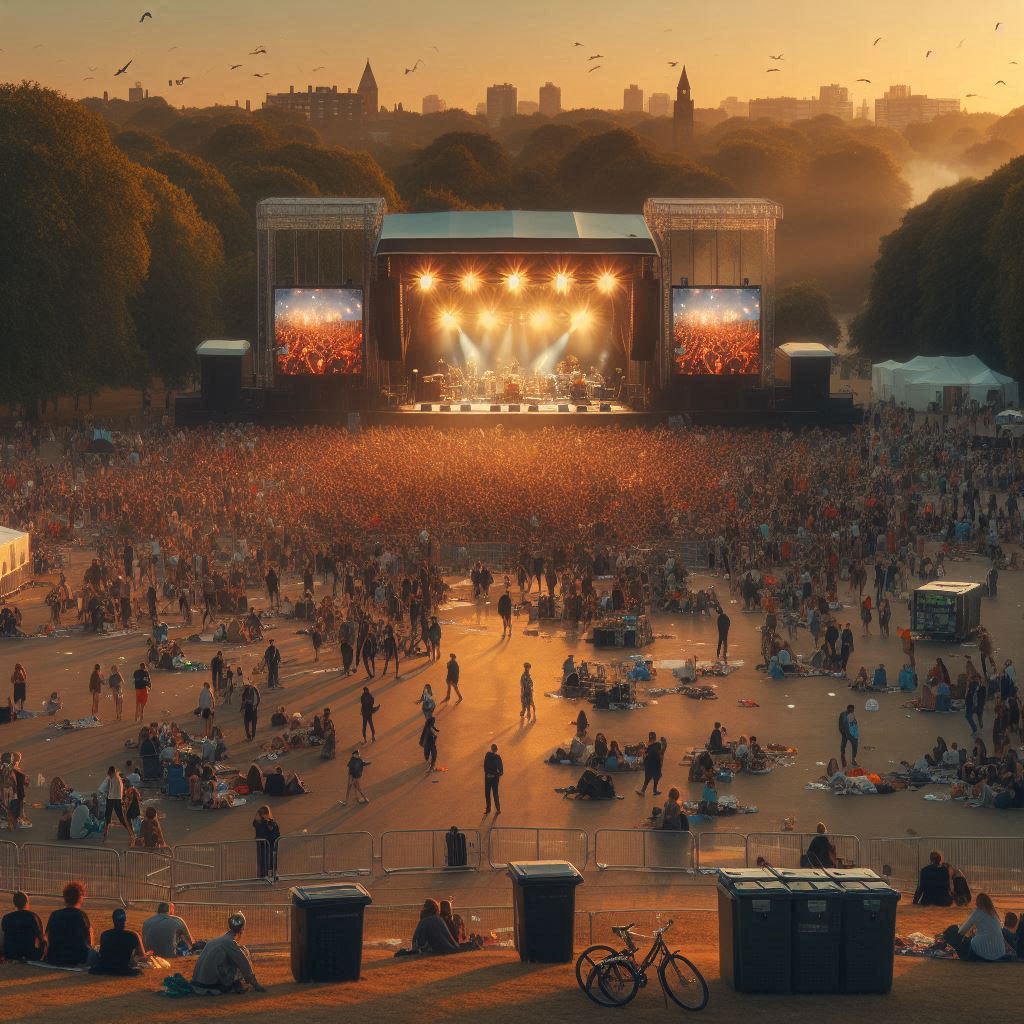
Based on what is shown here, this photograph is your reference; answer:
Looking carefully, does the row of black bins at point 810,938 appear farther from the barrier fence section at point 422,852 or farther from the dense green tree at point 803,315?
the dense green tree at point 803,315

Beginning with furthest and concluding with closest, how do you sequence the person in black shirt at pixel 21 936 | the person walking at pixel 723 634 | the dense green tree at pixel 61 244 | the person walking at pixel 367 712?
the dense green tree at pixel 61 244 < the person walking at pixel 723 634 < the person walking at pixel 367 712 < the person in black shirt at pixel 21 936

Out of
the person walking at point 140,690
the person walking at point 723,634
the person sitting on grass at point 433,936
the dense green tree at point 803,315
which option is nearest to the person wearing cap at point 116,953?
the person sitting on grass at point 433,936

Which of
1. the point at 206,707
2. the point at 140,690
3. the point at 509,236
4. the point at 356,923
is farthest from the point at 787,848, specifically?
the point at 509,236

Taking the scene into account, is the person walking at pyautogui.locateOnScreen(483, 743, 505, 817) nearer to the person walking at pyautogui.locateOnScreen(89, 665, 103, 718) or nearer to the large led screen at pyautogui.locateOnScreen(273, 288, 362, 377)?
the person walking at pyautogui.locateOnScreen(89, 665, 103, 718)

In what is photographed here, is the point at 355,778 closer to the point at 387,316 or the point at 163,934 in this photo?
the point at 163,934

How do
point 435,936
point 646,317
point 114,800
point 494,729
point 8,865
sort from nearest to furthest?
point 435,936, point 8,865, point 114,800, point 494,729, point 646,317

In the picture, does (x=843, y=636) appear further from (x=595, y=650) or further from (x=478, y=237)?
(x=478, y=237)
